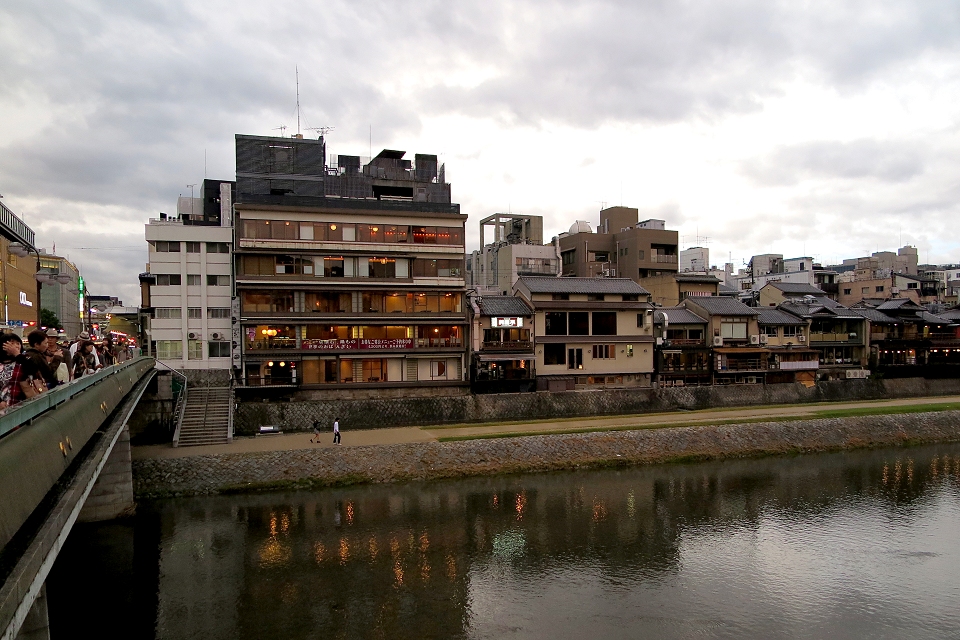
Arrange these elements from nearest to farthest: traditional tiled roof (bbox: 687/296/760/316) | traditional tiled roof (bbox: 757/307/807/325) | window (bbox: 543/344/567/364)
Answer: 1. window (bbox: 543/344/567/364)
2. traditional tiled roof (bbox: 687/296/760/316)
3. traditional tiled roof (bbox: 757/307/807/325)

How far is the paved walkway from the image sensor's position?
34969mm

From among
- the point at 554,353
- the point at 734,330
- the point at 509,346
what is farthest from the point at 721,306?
the point at 509,346

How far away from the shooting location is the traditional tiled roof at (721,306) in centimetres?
5775

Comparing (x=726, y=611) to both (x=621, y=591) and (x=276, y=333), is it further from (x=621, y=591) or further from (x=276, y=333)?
(x=276, y=333)

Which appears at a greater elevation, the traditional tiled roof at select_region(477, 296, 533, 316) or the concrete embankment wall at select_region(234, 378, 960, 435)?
the traditional tiled roof at select_region(477, 296, 533, 316)

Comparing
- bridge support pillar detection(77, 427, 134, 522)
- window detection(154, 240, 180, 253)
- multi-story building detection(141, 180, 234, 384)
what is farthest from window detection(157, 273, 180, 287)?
bridge support pillar detection(77, 427, 134, 522)

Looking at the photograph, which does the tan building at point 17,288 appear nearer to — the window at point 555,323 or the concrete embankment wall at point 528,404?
the concrete embankment wall at point 528,404

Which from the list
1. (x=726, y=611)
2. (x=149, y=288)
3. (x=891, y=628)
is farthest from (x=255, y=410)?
(x=891, y=628)

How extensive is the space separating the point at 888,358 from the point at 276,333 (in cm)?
6152

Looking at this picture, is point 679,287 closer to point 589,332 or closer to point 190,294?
point 589,332

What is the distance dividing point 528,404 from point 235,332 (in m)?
22.7

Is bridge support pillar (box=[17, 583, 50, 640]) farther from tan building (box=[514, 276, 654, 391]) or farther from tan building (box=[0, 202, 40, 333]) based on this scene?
tan building (box=[514, 276, 654, 391])

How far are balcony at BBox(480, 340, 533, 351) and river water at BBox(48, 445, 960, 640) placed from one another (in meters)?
16.4

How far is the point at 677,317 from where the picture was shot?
57562 mm
